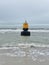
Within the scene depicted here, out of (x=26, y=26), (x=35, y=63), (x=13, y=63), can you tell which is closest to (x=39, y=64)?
(x=35, y=63)

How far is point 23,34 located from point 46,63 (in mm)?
15935

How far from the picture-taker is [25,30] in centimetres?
2422

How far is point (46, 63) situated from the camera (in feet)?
27.6

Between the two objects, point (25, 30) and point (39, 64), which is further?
point (25, 30)

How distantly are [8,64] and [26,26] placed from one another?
16.0 metres

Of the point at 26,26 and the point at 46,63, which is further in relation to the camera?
the point at 26,26

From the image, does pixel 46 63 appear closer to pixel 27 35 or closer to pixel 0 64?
pixel 0 64

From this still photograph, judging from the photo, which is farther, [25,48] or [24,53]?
[25,48]

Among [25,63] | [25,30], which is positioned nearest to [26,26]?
[25,30]

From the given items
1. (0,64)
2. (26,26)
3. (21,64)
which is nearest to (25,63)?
(21,64)

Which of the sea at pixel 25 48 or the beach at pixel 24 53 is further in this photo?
the sea at pixel 25 48

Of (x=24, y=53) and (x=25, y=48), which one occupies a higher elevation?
(x=24, y=53)

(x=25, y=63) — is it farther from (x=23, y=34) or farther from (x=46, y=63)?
(x=23, y=34)

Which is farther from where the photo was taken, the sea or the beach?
the sea
